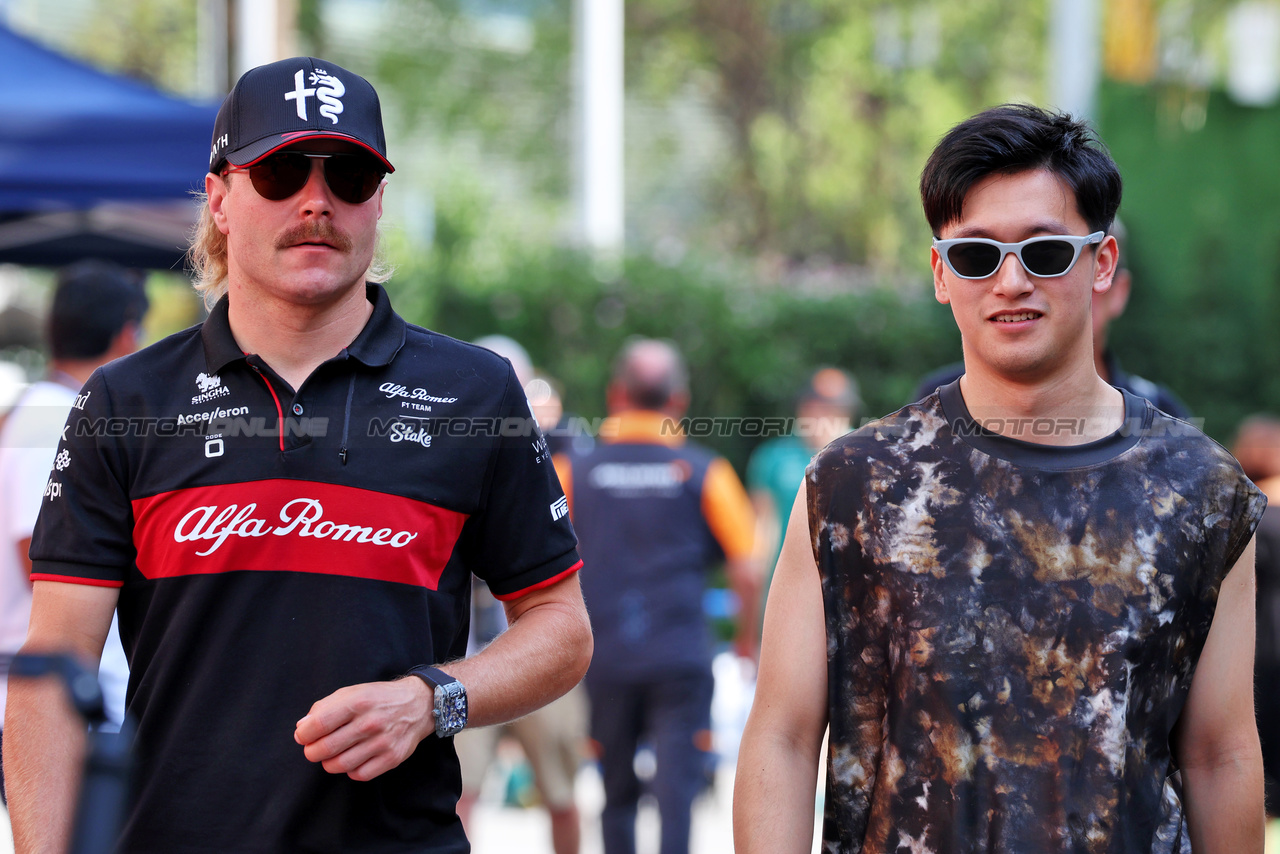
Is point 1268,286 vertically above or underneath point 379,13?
underneath

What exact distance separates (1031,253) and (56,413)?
2960mm

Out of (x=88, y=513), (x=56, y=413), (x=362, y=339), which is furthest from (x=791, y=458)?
(x=88, y=513)

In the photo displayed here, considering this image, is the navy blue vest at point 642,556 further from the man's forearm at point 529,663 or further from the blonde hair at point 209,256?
the man's forearm at point 529,663

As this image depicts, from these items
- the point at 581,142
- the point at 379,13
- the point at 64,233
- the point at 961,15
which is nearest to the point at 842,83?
the point at 961,15

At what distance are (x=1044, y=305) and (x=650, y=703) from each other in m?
4.04

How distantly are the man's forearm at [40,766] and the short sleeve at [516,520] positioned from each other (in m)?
0.73

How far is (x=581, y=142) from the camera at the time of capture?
13406 mm

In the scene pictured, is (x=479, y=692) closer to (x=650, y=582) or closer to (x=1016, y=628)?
(x=1016, y=628)

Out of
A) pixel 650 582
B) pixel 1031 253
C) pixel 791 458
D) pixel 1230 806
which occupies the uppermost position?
pixel 1031 253

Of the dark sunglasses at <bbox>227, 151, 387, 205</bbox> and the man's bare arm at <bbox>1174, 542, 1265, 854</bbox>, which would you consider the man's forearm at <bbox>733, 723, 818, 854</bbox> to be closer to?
the man's bare arm at <bbox>1174, 542, 1265, 854</bbox>

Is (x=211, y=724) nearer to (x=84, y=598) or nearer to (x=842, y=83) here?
(x=84, y=598)

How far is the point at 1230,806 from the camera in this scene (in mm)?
1982

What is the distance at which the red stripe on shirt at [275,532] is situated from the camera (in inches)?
81.2

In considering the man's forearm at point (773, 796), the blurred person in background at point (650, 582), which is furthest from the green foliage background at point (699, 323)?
the man's forearm at point (773, 796)
